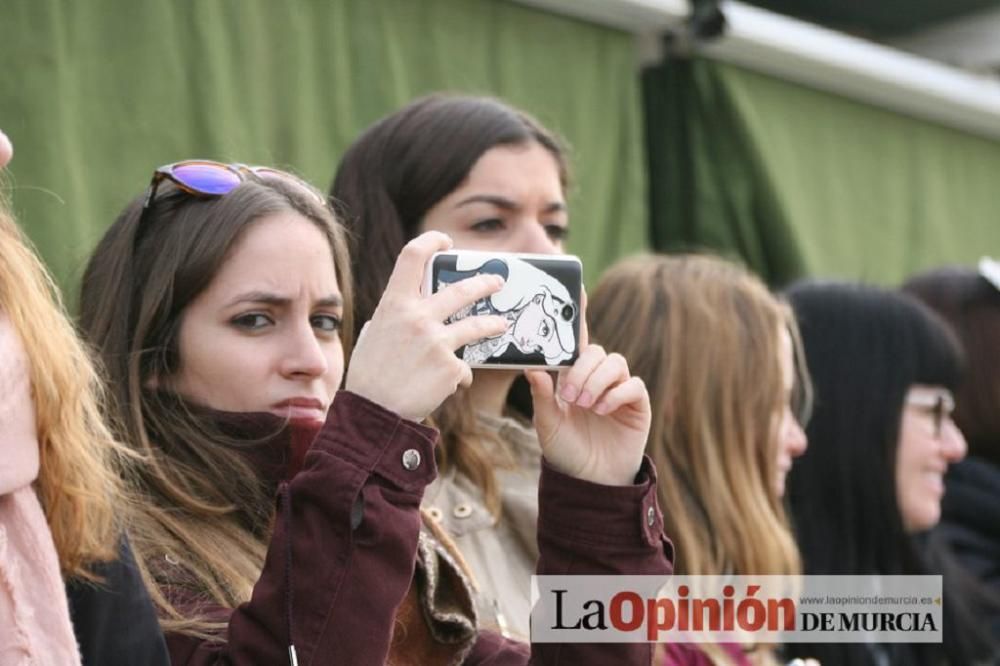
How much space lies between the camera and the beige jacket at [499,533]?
195 centimetres

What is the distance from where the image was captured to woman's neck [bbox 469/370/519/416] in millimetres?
2164

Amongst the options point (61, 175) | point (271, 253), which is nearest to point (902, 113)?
point (61, 175)

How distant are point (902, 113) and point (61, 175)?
7.30 ft

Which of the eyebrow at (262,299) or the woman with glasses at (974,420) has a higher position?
the woman with glasses at (974,420)

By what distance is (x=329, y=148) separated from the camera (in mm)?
2785

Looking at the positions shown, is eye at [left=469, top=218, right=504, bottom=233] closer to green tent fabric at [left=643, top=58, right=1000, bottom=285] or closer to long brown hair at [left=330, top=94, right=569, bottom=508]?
long brown hair at [left=330, top=94, right=569, bottom=508]

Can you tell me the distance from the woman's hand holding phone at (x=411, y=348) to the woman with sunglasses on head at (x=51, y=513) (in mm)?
251

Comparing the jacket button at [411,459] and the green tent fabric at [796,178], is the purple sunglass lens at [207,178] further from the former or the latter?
the green tent fabric at [796,178]

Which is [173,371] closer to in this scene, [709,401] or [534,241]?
[534,241]

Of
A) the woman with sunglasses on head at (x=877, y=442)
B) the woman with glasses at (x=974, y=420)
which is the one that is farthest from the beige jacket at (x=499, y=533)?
the woman with glasses at (x=974, y=420)

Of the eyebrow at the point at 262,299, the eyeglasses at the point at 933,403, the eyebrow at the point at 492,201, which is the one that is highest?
the eyeglasses at the point at 933,403

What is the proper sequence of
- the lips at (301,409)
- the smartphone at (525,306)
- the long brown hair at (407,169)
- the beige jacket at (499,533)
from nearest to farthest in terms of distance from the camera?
the smartphone at (525,306) → the lips at (301,409) → the beige jacket at (499,533) → the long brown hair at (407,169)

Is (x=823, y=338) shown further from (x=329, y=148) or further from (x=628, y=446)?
(x=628, y=446)

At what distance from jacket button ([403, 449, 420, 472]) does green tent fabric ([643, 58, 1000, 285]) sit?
208 centimetres
